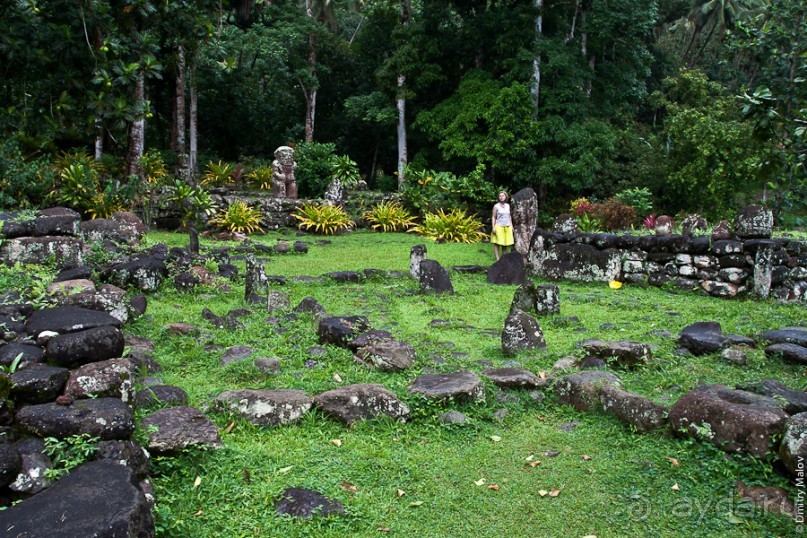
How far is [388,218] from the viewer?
20.6 metres

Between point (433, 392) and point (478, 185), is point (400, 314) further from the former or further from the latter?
point (478, 185)

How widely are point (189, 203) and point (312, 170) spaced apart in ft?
22.1

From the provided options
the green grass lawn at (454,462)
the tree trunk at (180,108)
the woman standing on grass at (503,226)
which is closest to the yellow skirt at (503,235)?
the woman standing on grass at (503,226)

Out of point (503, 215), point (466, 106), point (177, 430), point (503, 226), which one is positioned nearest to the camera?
point (177, 430)

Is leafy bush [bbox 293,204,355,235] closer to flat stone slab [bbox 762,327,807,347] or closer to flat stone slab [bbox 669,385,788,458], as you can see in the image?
flat stone slab [bbox 762,327,807,347]

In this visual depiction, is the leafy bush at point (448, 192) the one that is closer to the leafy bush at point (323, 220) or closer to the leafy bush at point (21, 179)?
the leafy bush at point (323, 220)

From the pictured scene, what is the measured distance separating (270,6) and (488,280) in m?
19.7

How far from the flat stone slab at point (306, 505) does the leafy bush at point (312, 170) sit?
19.5m

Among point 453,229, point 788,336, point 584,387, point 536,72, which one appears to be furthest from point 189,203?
point 788,336

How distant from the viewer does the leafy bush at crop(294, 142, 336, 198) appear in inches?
911

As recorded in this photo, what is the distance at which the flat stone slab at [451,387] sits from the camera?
17.8 feet

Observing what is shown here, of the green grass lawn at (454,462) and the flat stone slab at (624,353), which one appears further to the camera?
the flat stone slab at (624,353)

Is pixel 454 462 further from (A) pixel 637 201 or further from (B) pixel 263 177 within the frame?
(B) pixel 263 177

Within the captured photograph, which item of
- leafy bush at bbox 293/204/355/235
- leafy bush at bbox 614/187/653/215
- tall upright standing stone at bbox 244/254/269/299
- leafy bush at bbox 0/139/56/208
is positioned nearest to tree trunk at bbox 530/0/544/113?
leafy bush at bbox 614/187/653/215
